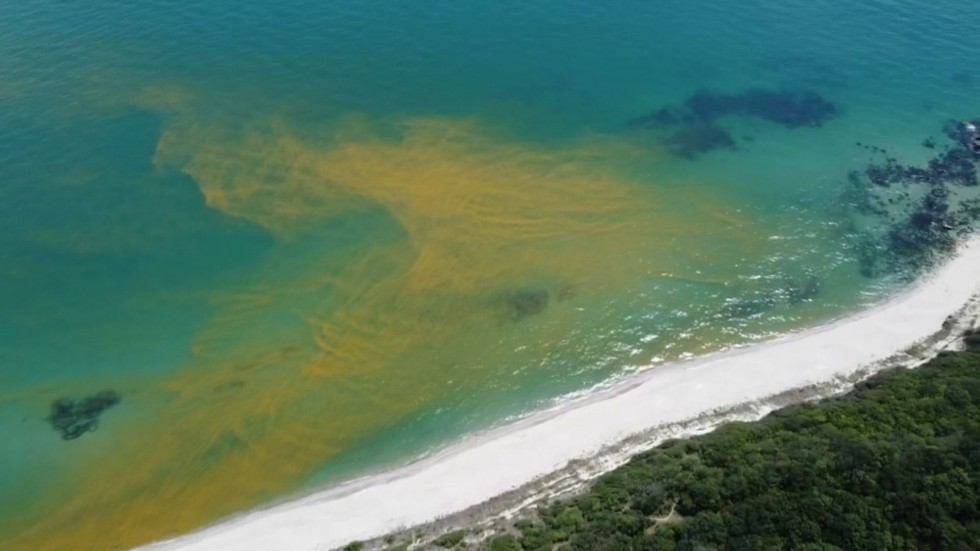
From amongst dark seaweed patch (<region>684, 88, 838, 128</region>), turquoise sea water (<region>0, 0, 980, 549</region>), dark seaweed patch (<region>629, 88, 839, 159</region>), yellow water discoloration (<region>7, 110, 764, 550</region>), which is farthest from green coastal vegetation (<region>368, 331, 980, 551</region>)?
dark seaweed patch (<region>684, 88, 838, 128</region>)

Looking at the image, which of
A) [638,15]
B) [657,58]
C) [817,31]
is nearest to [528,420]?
[657,58]

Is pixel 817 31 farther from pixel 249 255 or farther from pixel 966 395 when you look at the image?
pixel 249 255

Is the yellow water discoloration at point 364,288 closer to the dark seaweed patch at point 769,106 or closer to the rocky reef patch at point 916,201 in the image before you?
the rocky reef patch at point 916,201

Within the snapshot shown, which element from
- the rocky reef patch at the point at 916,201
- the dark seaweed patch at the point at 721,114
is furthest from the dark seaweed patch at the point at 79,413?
the rocky reef patch at the point at 916,201

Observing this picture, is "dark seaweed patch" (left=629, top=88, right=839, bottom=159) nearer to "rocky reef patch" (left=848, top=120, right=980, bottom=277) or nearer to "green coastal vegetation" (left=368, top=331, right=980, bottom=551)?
"rocky reef patch" (left=848, top=120, right=980, bottom=277)

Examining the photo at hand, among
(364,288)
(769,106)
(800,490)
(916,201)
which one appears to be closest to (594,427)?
(800,490)

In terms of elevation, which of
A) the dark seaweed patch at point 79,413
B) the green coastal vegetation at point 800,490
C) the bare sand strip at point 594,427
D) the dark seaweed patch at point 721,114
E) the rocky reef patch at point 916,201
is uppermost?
the dark seaweed patch at point 721,114
